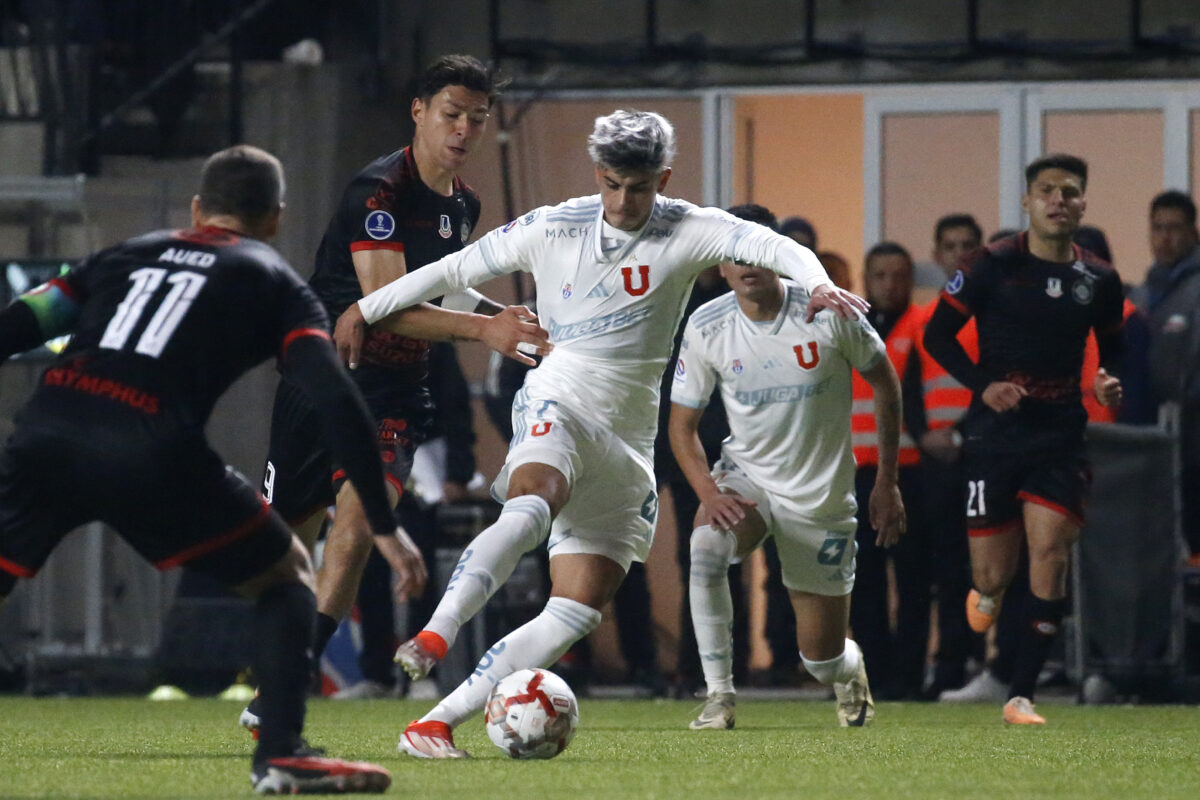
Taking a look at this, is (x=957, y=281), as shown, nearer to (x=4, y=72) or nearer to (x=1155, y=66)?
(x=1155, y=66)

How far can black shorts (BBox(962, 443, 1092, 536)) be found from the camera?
8523 millimetres

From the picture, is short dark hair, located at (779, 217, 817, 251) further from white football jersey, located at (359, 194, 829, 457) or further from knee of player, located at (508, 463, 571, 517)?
knee of player, located at (508, 463, 571, 517)

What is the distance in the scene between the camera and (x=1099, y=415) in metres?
10.8

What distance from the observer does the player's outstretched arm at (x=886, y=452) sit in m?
7.45

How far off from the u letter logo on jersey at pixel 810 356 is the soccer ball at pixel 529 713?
2.38 m

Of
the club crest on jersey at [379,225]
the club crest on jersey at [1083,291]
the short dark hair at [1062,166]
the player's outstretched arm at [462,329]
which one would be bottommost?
the player's outstretched arm at [462,329]

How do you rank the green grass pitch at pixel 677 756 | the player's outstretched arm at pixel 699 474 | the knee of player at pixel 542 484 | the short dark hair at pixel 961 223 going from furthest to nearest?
the short dark hair at pixel 961 223 < the player's outstretched arm at pixel 699 474 < the knee of player at pixel 542 484 < the green grass pitch at pixel 677 756

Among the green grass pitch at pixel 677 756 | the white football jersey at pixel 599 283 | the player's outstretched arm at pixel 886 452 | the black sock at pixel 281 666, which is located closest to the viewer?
the black sock at pixel 281 666

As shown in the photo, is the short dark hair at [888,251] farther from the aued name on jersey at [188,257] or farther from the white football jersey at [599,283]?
the aued name on jersey at [188,257]

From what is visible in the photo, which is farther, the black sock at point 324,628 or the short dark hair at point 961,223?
the short dark hair at point 961,223

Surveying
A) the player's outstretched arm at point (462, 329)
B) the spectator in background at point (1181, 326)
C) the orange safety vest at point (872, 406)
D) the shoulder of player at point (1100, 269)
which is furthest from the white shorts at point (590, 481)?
the spectator in background at point (1181, 326)

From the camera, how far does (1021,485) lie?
341 inches

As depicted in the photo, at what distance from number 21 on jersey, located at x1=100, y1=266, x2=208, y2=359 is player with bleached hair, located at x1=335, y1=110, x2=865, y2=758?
59.5 inches

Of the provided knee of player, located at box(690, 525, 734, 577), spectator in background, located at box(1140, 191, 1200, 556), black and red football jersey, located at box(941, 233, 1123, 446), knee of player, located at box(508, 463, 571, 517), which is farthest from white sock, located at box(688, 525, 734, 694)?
spectator in background, located at box(1140, 191, 1200, 556)
